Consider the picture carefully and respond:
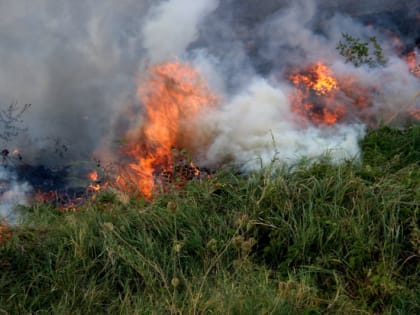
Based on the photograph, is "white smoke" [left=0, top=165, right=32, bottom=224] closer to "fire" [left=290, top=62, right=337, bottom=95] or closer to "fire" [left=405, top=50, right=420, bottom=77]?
"fire" [left=290, top=62, right=337, bottom=95]

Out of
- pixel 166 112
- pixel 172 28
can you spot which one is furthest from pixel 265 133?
pixel 172 28

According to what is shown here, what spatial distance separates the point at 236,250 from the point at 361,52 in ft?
12.5

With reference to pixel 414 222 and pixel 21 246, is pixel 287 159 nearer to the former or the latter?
pixel 414 222

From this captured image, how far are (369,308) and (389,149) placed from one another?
8.47ft

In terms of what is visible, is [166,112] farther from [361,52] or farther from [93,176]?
[361,52]

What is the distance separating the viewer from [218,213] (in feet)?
16.0

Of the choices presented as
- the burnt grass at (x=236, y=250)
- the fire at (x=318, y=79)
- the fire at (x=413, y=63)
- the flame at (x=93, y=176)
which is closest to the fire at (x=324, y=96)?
the fire at (x=318, y=79)

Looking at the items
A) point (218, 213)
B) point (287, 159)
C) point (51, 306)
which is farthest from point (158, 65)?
point (51, 306)

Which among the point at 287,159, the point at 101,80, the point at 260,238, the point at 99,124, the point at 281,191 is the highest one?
the point at 101,80

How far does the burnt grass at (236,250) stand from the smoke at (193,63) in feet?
4.42

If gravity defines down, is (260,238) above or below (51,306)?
above

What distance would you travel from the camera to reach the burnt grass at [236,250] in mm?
3879

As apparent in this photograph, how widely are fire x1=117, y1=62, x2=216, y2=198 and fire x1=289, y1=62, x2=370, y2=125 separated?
1109 millimetres

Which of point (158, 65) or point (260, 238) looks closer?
point (260, 238)
